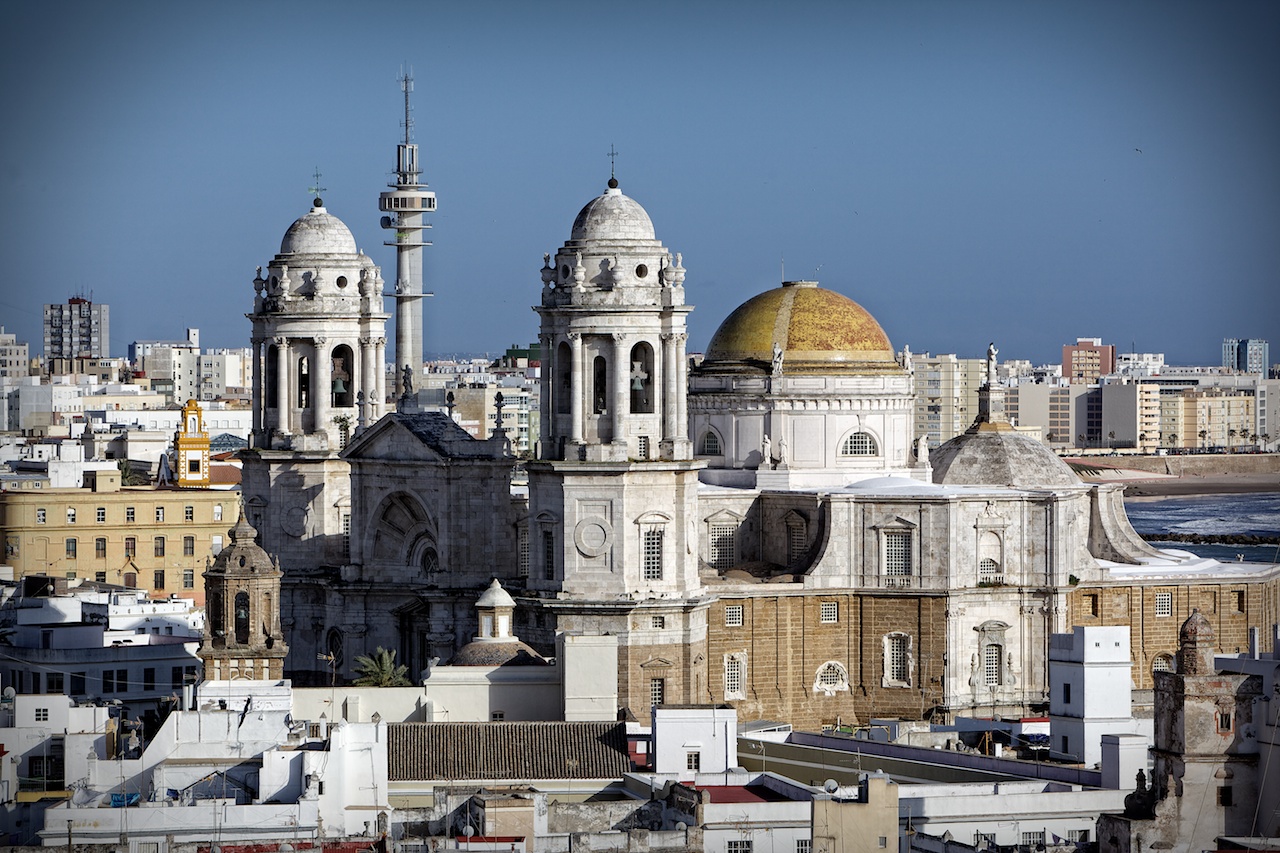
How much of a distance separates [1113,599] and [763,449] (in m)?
10.3

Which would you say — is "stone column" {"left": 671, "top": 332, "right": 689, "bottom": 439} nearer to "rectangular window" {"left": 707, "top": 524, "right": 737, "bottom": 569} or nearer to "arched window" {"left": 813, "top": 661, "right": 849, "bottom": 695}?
"rectangular window" {"left": 707, "top": 524, "right": 737, "bottom": 569}

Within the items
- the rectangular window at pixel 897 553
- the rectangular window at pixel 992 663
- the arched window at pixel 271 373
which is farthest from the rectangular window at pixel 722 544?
the arched window at pixel 271 373

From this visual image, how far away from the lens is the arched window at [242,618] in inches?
2992

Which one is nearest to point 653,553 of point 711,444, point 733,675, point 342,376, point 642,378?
point 642,378

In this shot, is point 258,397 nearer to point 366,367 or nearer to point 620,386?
point 366,367

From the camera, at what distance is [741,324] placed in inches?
3632

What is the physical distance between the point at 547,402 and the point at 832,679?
10.7 m

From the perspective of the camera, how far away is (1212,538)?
18838 cm

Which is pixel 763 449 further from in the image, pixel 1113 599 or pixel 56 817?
pixel 56 817

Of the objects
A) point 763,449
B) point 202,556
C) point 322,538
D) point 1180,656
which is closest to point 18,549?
point 202,556

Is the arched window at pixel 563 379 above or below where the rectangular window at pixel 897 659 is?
above

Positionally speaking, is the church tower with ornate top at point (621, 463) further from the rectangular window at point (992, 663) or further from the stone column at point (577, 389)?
the rectangular window at point (992, 663)

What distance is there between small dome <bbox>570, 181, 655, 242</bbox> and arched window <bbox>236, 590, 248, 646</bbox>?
40.9 ft

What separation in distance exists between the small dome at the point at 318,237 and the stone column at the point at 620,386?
14421 millimetres
